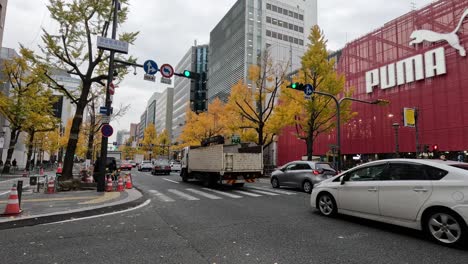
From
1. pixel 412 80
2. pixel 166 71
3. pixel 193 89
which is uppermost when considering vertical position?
pixel 193 89

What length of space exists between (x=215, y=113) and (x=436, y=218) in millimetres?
39432

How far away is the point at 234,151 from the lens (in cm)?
1540

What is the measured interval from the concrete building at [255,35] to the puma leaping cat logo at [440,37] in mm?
22730

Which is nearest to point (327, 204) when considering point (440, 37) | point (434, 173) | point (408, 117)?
point (434, 173)

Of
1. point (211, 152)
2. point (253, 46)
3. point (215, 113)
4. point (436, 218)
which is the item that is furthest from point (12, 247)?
point (253, 46)

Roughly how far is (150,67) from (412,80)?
30.2 metres

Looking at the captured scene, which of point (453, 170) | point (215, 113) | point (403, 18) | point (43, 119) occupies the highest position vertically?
point (403, 18)

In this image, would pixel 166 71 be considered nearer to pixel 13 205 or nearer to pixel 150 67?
pixel 150 67

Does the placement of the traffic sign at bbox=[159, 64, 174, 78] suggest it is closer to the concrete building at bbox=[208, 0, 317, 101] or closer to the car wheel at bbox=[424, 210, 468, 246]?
the car wheel at bbox=[424, 210, 468, 246]

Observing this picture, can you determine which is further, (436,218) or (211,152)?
(211,152)

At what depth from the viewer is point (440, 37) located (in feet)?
95.6

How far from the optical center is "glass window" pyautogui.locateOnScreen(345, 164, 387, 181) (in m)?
6.23

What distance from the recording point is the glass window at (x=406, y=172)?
549 centimetres

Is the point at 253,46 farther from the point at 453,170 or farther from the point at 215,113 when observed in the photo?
the point at 453,170
